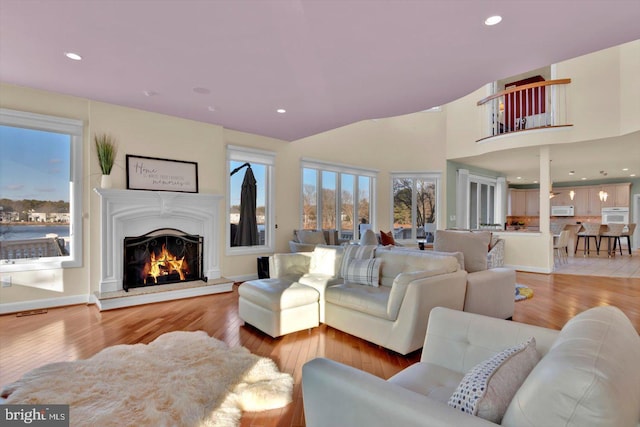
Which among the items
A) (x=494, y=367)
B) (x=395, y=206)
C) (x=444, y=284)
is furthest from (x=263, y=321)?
(x=395, y=206)

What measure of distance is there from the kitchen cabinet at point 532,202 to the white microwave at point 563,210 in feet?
1.76

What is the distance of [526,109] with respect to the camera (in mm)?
7082

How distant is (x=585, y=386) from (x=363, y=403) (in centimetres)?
63

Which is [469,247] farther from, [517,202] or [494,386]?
[517,202]

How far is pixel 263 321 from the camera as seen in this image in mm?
3205

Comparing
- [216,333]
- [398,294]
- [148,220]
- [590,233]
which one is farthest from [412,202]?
[216,333]

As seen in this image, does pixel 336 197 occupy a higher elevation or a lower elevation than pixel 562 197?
lower

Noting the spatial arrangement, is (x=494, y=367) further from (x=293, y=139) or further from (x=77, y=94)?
(x=293, y=139)

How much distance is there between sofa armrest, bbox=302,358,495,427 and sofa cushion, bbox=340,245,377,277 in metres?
2.45

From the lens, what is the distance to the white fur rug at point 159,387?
1886 mm

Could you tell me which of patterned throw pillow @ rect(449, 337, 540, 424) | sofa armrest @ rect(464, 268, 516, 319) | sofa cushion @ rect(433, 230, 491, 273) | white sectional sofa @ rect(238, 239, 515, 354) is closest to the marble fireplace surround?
white sectional sofa @ rect(238, 239, 515, 354)

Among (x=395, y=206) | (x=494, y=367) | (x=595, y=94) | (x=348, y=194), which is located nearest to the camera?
(x=494, y=367)

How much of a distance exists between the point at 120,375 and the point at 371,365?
193cm

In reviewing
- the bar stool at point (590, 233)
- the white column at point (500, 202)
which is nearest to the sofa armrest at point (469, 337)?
the white column at point (500, 202)
